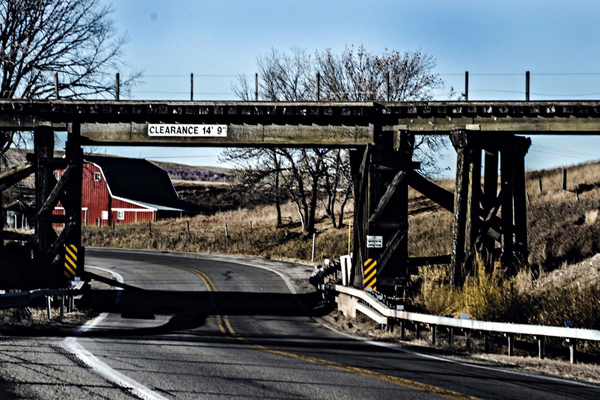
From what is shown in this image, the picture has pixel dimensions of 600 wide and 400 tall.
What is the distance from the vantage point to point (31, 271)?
20.8 metres

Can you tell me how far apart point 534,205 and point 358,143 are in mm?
17373

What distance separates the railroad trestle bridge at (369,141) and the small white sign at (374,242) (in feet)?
0.09

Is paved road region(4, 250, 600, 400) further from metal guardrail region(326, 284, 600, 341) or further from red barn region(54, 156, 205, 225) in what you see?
red barn region(54, 156, 205, 225)

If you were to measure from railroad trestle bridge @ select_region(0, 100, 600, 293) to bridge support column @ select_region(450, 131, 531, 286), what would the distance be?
32mm

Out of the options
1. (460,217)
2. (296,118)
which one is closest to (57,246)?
(296,118)

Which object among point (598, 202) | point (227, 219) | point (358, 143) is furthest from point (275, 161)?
point (358, 143)

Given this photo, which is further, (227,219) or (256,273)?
(227,219)

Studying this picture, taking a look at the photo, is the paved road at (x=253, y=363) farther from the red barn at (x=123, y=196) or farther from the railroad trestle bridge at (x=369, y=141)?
the red barn at (x=123, y=196)

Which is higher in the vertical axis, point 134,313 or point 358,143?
point 358,143

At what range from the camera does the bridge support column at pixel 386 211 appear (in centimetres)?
2088

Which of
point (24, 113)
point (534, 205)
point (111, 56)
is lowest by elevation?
point (534, 205)

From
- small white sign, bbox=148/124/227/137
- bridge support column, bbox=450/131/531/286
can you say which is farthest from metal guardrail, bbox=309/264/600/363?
small white sign, bbox=148/124/227/137

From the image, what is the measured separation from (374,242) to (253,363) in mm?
10132

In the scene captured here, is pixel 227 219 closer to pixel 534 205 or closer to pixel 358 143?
pixel 534 205
